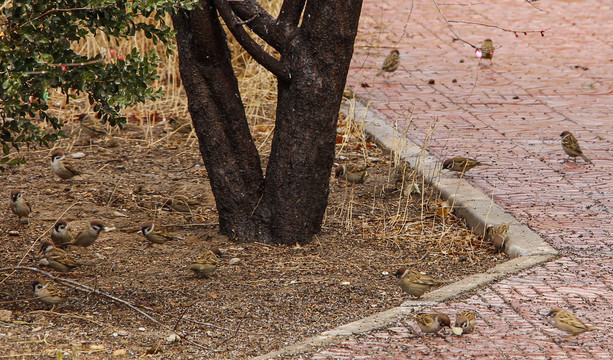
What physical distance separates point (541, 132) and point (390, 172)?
2.44 metres

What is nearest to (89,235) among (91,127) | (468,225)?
(468,225)

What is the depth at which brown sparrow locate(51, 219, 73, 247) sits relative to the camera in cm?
734

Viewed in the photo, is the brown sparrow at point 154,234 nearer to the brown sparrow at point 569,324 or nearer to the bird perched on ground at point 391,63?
the brown sparrow at point 569,324

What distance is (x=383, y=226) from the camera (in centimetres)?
795

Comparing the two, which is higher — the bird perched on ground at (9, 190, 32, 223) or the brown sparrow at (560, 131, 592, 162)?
the brown sparrow at (560, 131, 592, 162)

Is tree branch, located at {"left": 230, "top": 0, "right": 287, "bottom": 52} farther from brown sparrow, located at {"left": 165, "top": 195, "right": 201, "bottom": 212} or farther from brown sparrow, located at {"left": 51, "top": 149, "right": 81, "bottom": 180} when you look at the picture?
brown sparrow, located at {"left": 51, "top": 149, "right": 81, "bottom": 180}

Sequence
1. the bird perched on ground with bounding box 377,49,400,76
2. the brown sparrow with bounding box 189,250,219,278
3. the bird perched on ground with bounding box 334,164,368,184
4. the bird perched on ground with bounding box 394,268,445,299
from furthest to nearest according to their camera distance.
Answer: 1. the bird perched on ground with bounding box 377,49,400,76
2. the bird perched on ground with bounding box 334,164,368,184
3. the brown sparrow with bounding box 189,250,219,278
4. the bird perched on ground with bounding box 394,268,445,299

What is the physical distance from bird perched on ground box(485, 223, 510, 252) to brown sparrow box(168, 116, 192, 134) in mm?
4712

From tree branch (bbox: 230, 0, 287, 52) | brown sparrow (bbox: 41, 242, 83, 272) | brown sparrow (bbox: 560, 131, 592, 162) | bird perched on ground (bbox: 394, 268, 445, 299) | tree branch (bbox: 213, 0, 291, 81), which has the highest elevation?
tree branch (bbox: 230, 0, 287, 52)

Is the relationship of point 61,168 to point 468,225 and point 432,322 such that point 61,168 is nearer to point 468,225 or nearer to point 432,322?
point 468,225

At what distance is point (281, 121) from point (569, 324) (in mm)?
2829

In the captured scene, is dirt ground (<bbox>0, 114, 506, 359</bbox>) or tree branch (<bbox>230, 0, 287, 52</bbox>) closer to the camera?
dirt ground (<bbox>0, 114, 506, 359</bbox>)

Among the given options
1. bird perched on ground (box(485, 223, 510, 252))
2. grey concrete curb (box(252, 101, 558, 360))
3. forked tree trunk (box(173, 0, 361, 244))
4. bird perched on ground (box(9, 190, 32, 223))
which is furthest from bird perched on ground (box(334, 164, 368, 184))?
bird perched on ground (box(9, 190, 32, 223))

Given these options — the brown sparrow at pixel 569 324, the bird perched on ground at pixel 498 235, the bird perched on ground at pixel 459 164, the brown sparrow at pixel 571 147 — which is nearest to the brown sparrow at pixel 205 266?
the bird perched on ground at pixel 498 235
